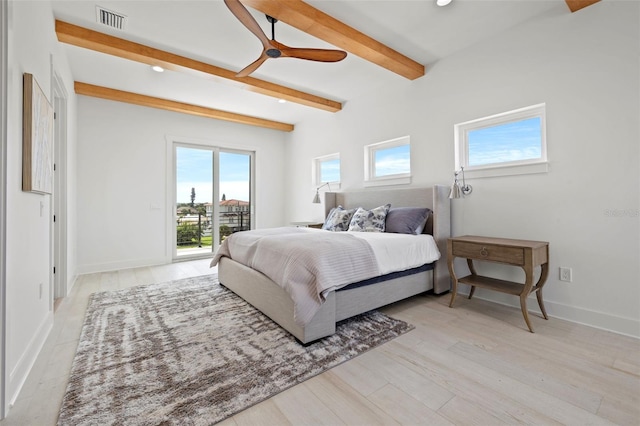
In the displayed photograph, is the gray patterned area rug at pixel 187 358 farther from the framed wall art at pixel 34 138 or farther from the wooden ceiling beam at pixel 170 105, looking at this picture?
the wooden ceiling beam at pixel 170 105

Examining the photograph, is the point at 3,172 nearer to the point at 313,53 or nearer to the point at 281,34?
the point at 313,53

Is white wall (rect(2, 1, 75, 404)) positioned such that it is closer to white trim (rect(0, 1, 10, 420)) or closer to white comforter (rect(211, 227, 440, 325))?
white trim (rect(0, 1, 10, 420))

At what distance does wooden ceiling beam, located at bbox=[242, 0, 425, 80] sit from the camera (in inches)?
88.8

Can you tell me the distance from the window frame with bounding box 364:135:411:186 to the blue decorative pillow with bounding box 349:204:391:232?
0.50 meters

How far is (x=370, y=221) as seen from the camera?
3545mm

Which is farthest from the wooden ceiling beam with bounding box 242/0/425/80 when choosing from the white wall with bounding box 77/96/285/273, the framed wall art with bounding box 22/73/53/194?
the white wall with bounding box 77/96/285/273

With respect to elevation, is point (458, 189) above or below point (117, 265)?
above

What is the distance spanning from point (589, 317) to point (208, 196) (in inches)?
214

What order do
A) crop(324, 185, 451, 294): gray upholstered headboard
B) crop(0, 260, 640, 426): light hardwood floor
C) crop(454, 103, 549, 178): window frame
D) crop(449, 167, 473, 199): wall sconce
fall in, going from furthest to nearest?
crop(324, 185, 451, 294): gray upholstered headboard
crop(449, 167, 473, 199): wall sconce
crop(454, 103, 549, 178): window frame
crop(0, 260, 640, 426): light hardwood floor

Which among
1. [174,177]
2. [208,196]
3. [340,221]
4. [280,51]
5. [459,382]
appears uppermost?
[280,51]

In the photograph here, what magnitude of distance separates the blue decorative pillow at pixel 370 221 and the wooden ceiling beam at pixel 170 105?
123 inches

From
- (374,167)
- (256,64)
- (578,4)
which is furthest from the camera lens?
(374,167)

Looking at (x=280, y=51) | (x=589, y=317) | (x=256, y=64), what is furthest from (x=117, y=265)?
(x=589, y=317)

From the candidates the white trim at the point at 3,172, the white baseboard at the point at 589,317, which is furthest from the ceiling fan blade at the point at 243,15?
the white baseboard at the point at 589,317
